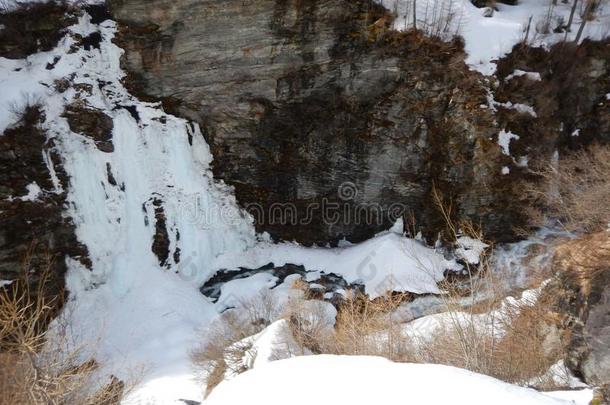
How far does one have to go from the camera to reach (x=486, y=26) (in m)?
14.3

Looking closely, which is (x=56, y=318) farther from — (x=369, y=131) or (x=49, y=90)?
(x=369, y=131)

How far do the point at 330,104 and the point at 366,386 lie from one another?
1147 centimetres

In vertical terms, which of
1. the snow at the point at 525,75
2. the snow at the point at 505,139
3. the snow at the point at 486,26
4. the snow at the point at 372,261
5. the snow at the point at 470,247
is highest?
the snow at the point at 486,26

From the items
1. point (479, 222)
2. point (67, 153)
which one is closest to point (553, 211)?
point (479, 222)

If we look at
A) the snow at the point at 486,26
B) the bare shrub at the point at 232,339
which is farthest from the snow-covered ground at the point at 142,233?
the snow at the point at 486,26

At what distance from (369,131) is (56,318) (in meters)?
11.6

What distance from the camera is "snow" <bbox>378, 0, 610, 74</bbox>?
540 inches

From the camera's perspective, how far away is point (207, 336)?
41.4 feet

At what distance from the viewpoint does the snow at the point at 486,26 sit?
45.0ft

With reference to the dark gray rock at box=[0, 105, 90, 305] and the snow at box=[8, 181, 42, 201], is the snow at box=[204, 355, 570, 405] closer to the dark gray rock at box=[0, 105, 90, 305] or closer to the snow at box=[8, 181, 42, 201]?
the dark gray rock at box=[0, 105, 90, 305]

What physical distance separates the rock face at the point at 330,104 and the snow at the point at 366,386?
10.6 m

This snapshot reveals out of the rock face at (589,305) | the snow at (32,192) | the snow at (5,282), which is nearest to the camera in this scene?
the rock face at (589,305)

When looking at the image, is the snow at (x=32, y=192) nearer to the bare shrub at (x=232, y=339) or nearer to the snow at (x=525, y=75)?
the bare shrub at (x=232, y=339)

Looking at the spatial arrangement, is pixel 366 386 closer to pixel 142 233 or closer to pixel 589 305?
pixel 589 305
